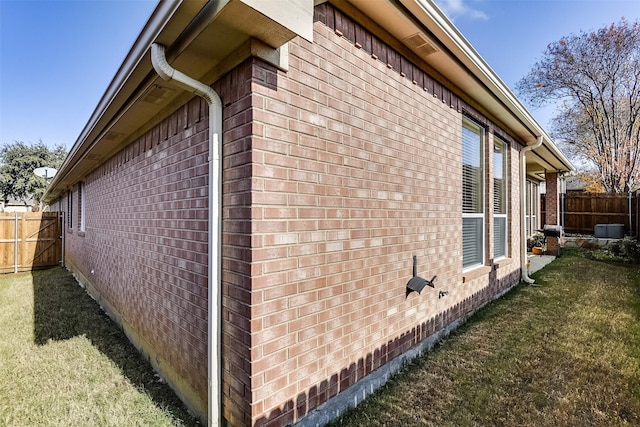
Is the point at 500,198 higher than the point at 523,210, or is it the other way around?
the point at 500,198

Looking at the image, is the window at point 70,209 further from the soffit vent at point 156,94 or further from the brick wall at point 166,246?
the soffit vent at point 156,94

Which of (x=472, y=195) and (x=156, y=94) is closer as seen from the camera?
(x=156, y=94)

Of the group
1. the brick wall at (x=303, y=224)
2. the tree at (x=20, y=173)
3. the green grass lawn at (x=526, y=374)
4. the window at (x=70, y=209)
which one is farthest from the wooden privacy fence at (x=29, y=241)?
the tree at (x=20, y=173)

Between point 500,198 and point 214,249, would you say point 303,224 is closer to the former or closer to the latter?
point 214,249

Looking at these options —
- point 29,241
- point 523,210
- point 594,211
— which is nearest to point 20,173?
point 29,241

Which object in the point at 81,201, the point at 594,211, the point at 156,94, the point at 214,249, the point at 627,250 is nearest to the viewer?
the point at 214,249

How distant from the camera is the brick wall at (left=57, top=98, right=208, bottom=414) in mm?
Answer: 2746

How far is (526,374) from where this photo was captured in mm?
3289

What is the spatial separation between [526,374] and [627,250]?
10.3 meters

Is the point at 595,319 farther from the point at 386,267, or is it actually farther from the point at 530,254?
the point at 530,254

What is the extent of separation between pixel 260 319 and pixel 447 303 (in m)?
3.02

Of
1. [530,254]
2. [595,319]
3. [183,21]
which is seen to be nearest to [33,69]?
[183,21]

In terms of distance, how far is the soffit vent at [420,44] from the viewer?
3.28m

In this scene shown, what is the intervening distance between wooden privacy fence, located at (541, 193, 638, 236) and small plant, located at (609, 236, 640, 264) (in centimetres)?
351
